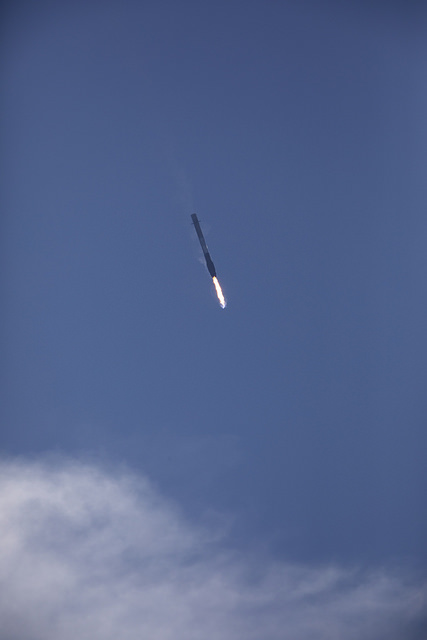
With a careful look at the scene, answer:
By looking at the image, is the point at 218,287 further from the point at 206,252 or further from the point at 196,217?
the point at 196,217

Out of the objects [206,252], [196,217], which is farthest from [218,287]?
[196,217]

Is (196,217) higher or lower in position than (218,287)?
higher
